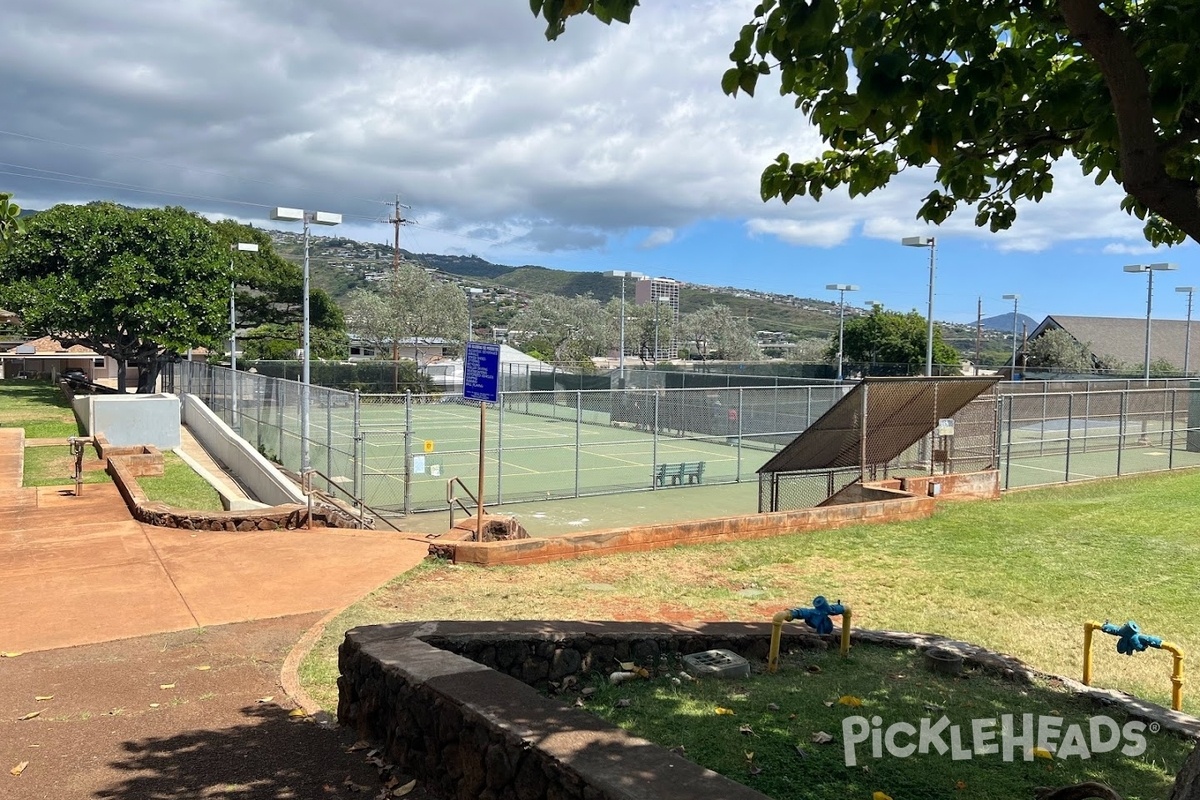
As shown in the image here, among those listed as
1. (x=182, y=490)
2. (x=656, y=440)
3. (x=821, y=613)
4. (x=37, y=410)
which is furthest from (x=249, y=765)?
(x=37, y=410)

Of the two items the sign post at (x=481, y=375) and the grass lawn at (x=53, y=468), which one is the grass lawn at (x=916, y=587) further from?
the grass lawn at (x=53, y=468)

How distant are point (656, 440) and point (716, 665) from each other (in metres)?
18.9

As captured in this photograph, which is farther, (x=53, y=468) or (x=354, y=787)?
(x=53, y=468)

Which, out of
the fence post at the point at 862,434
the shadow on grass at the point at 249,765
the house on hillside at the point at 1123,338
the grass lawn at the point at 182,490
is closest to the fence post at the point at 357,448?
the grass lawn at the point at 182,490

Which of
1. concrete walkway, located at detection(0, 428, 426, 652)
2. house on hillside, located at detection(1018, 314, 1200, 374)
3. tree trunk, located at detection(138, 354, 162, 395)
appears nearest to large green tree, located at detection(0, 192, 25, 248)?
concrete walkway, located at detection(0, 428, 426, 652)

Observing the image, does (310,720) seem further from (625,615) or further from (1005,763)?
(1005,763)

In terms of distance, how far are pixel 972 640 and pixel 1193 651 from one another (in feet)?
5.80

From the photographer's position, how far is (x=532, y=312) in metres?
96.6

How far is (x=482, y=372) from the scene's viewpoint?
11508 mm

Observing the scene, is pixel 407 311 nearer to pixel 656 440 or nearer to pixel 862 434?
pixel 656 440

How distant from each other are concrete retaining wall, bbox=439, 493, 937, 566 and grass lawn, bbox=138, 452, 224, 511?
703 centimetres

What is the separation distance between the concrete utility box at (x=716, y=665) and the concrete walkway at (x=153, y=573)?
4242 millimetres

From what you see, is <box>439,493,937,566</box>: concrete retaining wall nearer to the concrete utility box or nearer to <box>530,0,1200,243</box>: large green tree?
the concrete utility box

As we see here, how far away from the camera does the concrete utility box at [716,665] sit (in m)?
6.09
